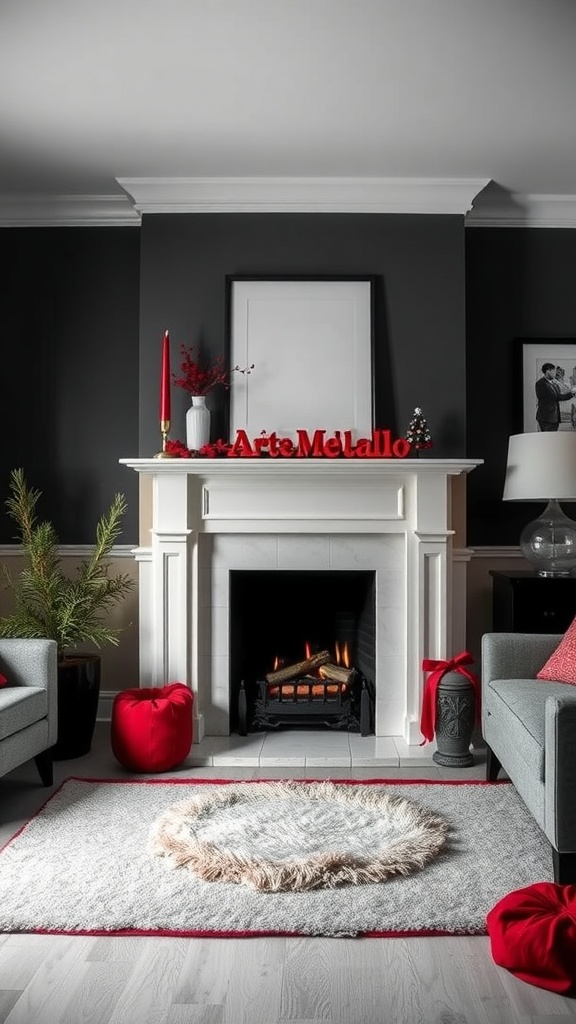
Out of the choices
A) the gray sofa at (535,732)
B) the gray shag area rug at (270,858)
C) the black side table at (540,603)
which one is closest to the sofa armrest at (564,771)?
the gray sofa at (535,732)

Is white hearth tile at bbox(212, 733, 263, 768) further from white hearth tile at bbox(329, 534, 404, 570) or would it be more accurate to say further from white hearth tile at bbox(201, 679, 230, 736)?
white hearth tile at bbox(329, 534, 404, 570)

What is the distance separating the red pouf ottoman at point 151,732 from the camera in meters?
3.57

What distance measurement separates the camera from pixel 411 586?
4.04 m

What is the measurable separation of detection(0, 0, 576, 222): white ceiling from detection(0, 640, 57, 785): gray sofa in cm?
221

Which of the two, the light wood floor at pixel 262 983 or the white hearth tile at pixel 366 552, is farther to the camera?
the white hearth tile at pixel 366 552

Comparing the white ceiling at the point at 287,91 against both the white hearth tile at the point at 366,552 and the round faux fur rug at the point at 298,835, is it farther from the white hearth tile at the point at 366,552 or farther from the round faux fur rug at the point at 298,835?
the round faux fur rug at the point at 298,835

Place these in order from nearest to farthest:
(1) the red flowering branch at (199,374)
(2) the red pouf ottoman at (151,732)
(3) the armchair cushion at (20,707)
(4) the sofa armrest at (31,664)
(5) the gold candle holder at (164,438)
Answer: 1. (3) the armchair cushion at (20,707)
2. (4) the sofa armrest at (31,664)
3. (2) the red pouf ottoman at (151,732)
4. (5) the gold candle holder at (164,438)
5. (1) the red flowering branch at (199,374)

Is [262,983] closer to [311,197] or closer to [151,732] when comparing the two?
[151,732]

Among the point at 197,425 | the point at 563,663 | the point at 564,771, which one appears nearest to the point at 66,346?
the point at 197,425

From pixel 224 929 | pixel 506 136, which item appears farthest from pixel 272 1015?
pixel 506 136

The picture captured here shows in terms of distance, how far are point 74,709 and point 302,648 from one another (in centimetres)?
124

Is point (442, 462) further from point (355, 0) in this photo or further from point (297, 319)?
point (355, 0)

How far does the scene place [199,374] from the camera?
410 cm

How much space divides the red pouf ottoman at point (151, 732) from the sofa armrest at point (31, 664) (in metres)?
0.30
